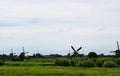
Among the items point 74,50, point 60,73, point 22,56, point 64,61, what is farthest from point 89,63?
point 22,56

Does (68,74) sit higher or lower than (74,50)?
lower

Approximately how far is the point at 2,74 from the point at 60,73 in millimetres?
7743

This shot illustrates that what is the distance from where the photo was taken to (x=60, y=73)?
41.4m

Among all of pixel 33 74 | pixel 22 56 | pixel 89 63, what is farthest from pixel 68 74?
pixel 22 56

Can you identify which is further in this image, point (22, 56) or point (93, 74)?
point (22, 56)

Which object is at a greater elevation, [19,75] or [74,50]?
[74,50]

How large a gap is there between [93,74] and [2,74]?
1186 centimetres

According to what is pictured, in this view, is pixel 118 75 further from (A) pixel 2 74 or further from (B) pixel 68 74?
(A) pixel 2 74

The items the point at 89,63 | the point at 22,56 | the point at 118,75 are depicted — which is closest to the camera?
the point at 118,75

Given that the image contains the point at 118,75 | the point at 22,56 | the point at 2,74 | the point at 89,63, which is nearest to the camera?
the point at 118,75

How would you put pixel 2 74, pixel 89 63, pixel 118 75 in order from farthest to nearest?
1. pixel 89 63
2. pixel 2 74
3. pixel 118 75

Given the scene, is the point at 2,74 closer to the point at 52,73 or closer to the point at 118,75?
the point at 52,73

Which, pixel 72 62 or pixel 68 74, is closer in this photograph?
pixel 68 74

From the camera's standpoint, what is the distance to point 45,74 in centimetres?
4109
